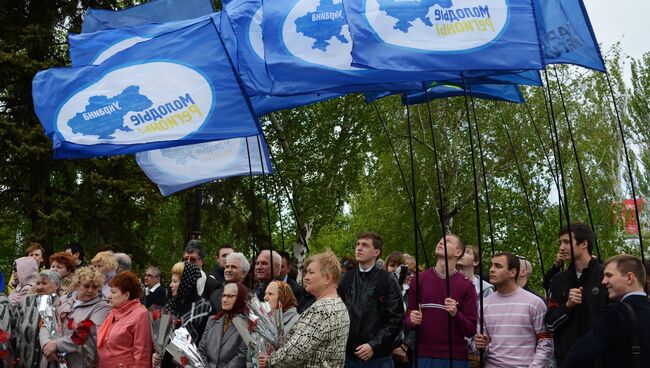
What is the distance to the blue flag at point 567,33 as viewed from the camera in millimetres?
8805

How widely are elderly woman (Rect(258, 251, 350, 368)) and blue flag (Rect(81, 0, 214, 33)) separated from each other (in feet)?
24.1

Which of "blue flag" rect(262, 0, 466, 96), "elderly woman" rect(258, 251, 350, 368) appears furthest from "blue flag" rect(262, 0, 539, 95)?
"elderly woman" rect(258, 251, 350, 368)

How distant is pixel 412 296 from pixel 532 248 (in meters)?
17.4

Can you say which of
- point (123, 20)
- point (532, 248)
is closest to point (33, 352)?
point (123, 20)

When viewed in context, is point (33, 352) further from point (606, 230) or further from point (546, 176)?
point (546, 176)

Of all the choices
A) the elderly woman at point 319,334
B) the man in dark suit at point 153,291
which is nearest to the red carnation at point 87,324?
the man in dark suit at point 153,291

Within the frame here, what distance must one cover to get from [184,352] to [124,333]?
997 mm

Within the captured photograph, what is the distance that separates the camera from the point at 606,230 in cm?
2438

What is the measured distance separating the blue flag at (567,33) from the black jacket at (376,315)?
8.78 feet

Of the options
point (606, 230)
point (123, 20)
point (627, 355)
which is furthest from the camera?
point (606, 230)

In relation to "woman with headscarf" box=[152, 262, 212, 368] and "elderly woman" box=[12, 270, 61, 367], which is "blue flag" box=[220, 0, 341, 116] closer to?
"woman with headscarf" box=[152, 262, 212, 368]

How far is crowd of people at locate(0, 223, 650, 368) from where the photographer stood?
6.76 metres

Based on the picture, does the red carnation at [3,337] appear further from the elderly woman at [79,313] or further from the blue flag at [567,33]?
the blue flag at [567,33]

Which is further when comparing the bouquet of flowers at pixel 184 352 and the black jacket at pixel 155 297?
A: the black jacket at pixel 155 297
